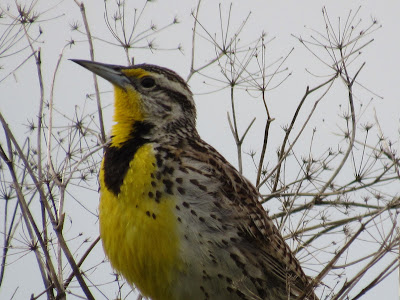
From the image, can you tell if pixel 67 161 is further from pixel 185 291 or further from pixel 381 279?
pixel 381 279

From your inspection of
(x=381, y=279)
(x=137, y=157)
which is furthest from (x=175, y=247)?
(x=381, y=279)

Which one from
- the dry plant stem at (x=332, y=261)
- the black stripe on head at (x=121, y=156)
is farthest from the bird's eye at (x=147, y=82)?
the dry plant stem at (x=332, y=261)

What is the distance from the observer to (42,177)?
421 centimetres

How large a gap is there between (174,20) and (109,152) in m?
1.22

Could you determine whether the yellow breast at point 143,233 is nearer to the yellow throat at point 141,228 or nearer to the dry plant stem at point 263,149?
the yellow throat at point 141,228

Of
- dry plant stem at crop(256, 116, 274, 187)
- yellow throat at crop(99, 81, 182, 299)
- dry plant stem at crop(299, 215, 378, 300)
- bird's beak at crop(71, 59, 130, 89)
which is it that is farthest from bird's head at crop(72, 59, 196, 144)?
dry plant stem at crop(299, 215, 378, 300)

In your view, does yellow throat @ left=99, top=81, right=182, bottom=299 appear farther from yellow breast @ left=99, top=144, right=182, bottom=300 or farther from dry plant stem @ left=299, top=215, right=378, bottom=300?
dry plant stem @ left=299, top=215, right=378, bottom=300

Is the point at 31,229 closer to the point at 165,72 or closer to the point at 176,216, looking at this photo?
the point at 176,216

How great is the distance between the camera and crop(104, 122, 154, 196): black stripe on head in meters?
4.46

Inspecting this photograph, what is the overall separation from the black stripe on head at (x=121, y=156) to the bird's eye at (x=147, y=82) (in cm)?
27

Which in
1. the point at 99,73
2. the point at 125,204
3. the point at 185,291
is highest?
the point at 99,73

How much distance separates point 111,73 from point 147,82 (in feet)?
0.79

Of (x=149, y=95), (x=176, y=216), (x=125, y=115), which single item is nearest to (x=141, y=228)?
(x=176, y=216)

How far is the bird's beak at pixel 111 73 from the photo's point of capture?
4773 mm
